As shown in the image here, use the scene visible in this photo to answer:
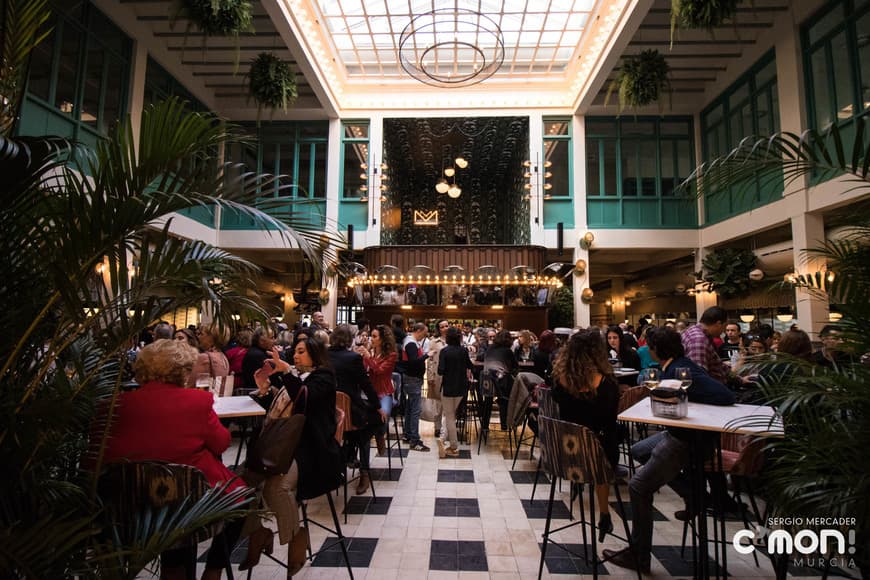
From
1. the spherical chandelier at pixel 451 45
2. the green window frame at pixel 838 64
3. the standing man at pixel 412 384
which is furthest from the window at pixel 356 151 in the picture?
the green window frame at pixel 838 64

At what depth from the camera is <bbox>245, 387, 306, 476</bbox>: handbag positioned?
2320 mm

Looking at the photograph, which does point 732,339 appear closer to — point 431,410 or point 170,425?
point 431,410

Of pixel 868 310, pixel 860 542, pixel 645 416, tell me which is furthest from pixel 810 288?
pixel 860 542

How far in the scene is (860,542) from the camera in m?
1.57

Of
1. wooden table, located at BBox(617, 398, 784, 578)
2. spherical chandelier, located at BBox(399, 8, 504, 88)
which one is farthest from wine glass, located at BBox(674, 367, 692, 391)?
spherical chandelier, located at BBox(399, 8, 504, 88)

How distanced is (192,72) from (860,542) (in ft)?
48.6

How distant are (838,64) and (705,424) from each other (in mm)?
9473

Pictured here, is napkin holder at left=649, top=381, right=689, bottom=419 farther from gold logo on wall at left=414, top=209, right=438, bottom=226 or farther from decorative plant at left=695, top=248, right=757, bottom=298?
gold logo on wall at left=414, top=209, right=438, bottom=226

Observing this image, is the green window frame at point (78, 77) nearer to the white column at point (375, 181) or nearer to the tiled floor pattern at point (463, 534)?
the white column at point (375, 181)

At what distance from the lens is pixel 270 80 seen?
30.9 ft

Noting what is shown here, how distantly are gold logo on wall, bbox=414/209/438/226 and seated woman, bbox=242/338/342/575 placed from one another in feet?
52.6

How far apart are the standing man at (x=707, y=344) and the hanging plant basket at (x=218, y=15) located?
25.4 feet

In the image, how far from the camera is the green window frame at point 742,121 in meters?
9.84

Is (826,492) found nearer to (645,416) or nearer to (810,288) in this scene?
(645,416)
